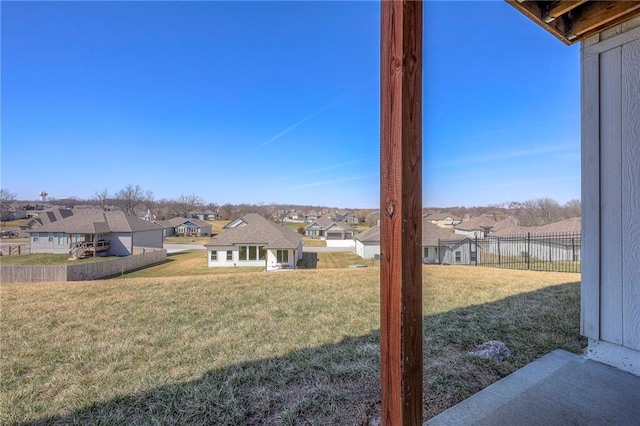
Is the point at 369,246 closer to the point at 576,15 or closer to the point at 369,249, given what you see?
the point at 369,249

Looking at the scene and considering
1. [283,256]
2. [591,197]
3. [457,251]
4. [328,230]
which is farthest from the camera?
[328,230]

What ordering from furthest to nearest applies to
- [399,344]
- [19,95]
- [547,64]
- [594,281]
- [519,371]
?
1. [19,95]
2. [547,64]
3. [594,281]
4. [519,371]
5. [399,344]

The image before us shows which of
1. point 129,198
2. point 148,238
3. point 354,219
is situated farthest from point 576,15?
point 129,198

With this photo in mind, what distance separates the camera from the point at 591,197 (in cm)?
223

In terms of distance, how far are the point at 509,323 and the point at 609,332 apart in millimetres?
918

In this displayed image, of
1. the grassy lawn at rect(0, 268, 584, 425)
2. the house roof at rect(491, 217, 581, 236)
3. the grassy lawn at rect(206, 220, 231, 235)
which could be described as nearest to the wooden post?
the grassy lawn at rect(0, 268, 584, 425)

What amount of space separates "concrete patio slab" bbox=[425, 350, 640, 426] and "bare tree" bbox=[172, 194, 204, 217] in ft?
171

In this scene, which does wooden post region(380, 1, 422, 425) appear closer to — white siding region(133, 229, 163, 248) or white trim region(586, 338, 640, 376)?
white trim region(586, 338, 640, 376)

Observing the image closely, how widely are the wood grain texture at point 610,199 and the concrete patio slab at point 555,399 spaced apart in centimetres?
37

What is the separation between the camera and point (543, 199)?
21578 millimetres

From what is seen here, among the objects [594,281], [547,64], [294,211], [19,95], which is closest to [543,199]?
[547,64]

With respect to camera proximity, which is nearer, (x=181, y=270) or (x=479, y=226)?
(x=181, y=270)

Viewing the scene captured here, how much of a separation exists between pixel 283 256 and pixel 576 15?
17885 mm

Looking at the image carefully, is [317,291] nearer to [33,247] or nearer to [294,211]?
[33,247]
